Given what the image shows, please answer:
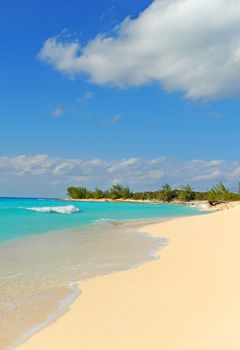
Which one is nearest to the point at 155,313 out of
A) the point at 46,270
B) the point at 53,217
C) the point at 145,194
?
the point at 46,270

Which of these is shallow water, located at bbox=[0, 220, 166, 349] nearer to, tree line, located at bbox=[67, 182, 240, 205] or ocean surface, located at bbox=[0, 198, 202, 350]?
ocean surface, located at bbox=[0, 198, 202, 350]

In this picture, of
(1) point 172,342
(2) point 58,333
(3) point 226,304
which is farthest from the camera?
(3) point 226,304

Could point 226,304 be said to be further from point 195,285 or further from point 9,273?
point 9,273

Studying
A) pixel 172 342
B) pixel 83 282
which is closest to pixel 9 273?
pixel 83 282

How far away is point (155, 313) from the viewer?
566 cm

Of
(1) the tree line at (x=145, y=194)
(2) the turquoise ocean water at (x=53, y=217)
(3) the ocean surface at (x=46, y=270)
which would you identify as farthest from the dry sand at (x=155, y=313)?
(1) the tree line at (x=145, y=194)

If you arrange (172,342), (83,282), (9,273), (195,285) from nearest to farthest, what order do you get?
(172,342) < (195,285) < (83,282) < (9,273)

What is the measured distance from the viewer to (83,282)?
817 cm

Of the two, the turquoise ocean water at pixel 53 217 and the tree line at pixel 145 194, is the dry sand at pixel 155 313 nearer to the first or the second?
the turquoise ocean water at pixel 53 217

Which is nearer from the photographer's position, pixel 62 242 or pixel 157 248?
pixel 157 248

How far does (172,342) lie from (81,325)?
146cm

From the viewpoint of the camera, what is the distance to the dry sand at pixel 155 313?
179 inches

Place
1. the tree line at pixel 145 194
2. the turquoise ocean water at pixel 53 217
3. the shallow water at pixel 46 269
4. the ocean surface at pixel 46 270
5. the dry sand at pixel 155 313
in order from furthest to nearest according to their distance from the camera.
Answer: the tree line at pixel 145 194 < the turquoise ocean water at pixel 53 217 < the shallow water at pixel 46 269 < the ocean surface at pixel 46 270 < the dry sand at pixel 155 313

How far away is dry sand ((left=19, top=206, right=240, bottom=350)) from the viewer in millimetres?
4553
